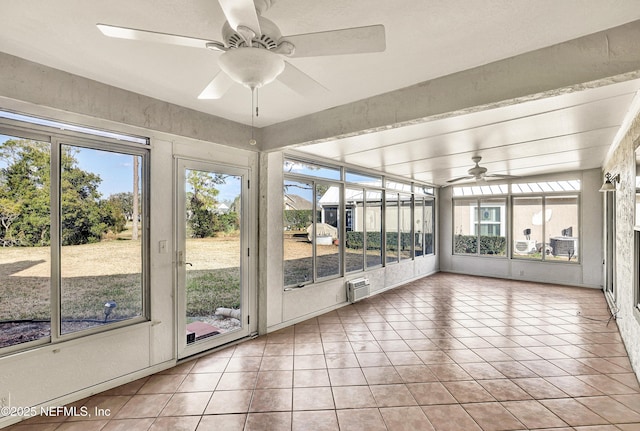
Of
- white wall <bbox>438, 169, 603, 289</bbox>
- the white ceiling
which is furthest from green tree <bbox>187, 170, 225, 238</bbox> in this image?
white wall <bbox>438, 169, 603, 289</bbox>

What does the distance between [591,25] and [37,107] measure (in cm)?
385

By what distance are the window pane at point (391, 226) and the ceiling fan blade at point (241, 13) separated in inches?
218

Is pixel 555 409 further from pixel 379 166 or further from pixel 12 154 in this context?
pixel 12 154

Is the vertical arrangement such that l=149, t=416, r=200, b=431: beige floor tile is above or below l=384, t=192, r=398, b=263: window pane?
below

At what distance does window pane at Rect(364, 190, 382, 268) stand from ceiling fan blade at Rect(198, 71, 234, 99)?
432 centimetres

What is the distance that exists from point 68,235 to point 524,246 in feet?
29.1

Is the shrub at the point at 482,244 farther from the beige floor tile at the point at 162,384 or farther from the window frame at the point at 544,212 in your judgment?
the beige floor tile at the point at 162,384

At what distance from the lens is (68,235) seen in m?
2.57

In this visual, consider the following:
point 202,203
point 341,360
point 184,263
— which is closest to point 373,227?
point 341,360

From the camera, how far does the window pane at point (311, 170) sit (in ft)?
14.5

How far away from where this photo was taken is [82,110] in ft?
8.30

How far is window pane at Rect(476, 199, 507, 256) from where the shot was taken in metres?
7.91

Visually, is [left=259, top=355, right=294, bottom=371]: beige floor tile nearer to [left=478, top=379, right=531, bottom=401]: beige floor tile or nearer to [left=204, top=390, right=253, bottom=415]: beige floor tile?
[left=204, top=390, right=253, bottom=415]: beige floor tile

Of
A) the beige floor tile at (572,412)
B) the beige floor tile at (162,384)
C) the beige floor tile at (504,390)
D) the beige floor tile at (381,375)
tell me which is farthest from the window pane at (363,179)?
the beige floor tile at (572,412)
